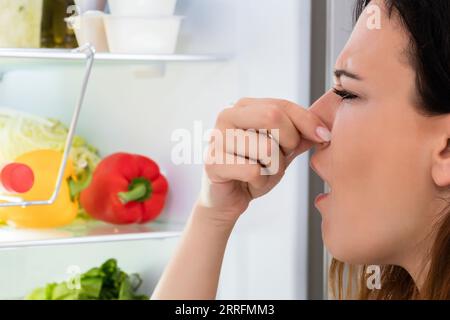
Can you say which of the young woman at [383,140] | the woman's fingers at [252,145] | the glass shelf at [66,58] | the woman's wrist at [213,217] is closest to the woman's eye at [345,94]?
the young woman at [383,140]

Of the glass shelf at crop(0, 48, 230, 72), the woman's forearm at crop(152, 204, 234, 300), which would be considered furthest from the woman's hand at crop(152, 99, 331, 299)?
the glass shelf at crop(0, 48, 230, 72)

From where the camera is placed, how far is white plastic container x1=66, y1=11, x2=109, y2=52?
150cm

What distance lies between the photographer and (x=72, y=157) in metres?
1.69

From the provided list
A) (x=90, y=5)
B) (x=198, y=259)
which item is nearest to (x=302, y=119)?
(x=198, y=259)

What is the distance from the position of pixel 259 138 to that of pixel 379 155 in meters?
0.17

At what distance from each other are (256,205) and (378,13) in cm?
55

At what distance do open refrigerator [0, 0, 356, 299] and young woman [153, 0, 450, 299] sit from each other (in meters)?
0.31

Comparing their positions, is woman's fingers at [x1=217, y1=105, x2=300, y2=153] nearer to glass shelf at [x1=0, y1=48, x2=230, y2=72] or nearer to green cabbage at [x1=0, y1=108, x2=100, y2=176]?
glass shelf at [x1=0, y1=48, x2=230, y2=72]

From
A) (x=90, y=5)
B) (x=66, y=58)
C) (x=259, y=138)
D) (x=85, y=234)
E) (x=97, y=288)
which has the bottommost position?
(x=97, y=288)

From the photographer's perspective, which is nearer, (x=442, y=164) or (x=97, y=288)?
(x=442, y=164)

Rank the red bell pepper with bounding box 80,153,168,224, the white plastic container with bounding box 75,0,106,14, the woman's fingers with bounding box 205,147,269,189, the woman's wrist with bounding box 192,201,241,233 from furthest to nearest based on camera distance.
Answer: the red bell pepper with bounding box 80,153,168,224 → the white plastic container with bounding box 75,0,106,14 → the woman's wrist with bounding box 192,201,241,233 → the woman's fingers with bounding box 205,147,269,189

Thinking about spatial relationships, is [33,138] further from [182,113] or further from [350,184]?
[350,184]

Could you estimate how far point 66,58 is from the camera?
1.42m

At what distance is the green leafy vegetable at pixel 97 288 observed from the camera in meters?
1.62
